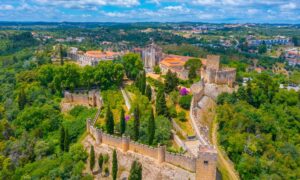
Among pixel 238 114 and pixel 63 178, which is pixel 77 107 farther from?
pixel 238 114

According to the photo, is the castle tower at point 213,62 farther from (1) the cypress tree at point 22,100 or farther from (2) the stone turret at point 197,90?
(1) the cypress tree at point 22,100

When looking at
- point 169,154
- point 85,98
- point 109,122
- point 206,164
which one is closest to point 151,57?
point 85,98

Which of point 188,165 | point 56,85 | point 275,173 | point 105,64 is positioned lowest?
point 275,173

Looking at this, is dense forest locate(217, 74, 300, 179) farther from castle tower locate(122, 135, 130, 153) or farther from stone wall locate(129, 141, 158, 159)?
castle tower locate(122, 135, 130, 153)

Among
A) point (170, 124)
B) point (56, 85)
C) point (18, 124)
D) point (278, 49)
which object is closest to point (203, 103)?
point (170, 124)

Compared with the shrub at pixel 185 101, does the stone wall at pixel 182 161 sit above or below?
below

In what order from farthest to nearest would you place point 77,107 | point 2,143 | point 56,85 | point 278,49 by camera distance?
point 278,49, point 56,85, point 77,107, point 2,143

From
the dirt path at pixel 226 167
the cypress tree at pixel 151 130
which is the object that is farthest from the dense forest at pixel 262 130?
the cypress tree at pixel 151 130
